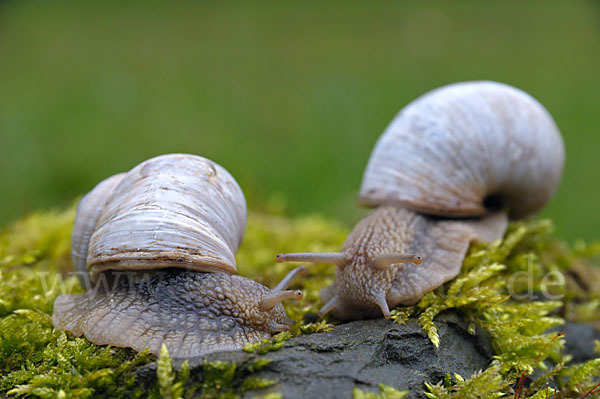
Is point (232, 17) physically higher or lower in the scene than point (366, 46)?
higher

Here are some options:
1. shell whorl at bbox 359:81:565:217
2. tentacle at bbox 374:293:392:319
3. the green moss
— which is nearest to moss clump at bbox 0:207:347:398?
the green moss

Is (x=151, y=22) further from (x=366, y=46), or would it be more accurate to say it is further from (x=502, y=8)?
(x=502, y=8)

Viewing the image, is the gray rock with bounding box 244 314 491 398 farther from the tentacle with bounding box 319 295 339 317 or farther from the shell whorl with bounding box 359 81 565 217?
the shell whorl with bounding box 359 81 565 217

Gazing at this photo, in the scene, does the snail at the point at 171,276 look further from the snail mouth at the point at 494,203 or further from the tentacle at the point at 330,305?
the snail mouth at the point at 494,203

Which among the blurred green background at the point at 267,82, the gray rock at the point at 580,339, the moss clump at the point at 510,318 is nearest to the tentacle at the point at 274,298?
the moss clump at the point at 510,318

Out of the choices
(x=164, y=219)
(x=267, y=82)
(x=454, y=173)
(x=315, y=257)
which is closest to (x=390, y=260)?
(x=315, y=257)

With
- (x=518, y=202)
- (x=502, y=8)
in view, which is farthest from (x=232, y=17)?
(x=518, y=202)
